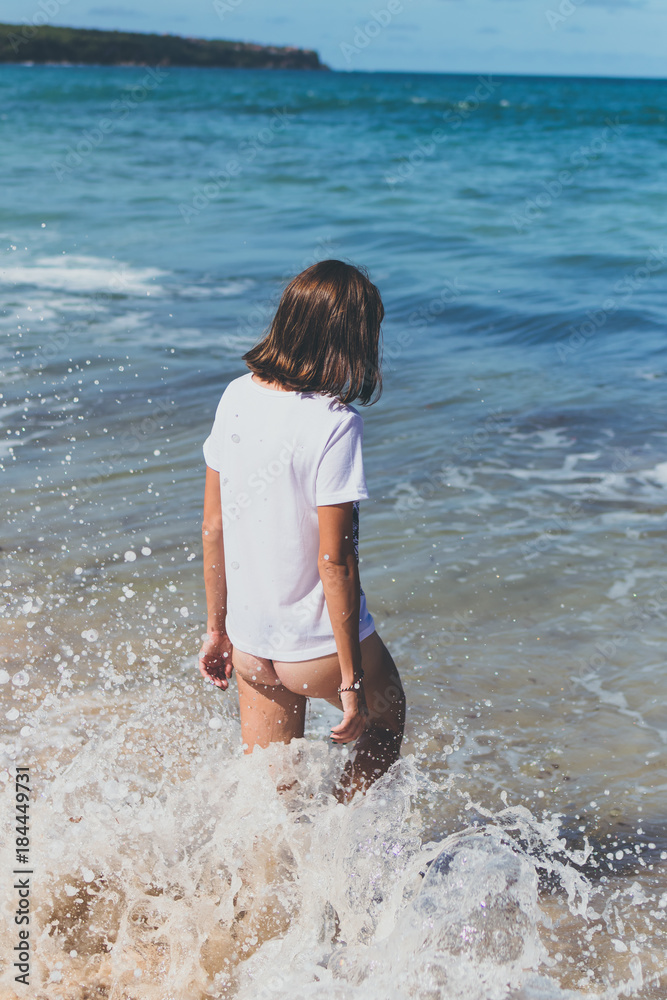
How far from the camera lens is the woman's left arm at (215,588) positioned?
2645 millimetres

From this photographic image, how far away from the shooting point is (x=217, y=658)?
2.86 m

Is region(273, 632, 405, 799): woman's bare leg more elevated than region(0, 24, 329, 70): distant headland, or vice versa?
region(0, 24, 329, 70): distant headland

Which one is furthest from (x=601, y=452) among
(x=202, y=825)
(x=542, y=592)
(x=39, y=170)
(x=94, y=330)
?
(x=39, y=170)

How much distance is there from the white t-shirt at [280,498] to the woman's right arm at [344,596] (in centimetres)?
5

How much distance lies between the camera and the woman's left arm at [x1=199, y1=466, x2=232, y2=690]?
8.68 feet

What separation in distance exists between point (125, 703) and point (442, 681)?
1.51 meters

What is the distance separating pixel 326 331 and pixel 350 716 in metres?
1.06
